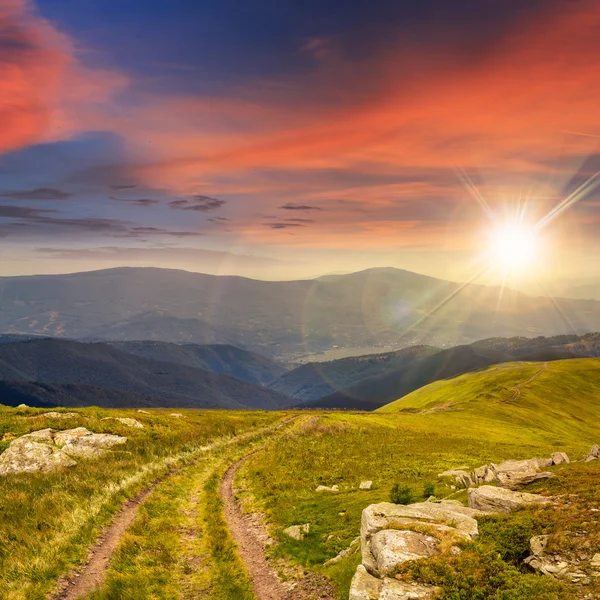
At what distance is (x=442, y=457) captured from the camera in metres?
47.5

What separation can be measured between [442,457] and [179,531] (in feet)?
108

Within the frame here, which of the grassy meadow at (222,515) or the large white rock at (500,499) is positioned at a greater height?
the large white rock at (500,499)

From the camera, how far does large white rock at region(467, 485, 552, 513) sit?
19675 millimetres

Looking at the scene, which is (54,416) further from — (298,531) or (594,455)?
(594,455)

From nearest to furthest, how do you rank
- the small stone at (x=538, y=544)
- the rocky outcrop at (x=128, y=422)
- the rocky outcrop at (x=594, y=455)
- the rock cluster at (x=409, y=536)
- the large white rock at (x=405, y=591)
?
the large white rock at (x=405, y=591) → the rock cluster at (x=409, y=536) → the small stone at (x=538, y=544) → the rocky outcrop at (x=594, y=455) → the rocky outcrop at (x=128, y=422)

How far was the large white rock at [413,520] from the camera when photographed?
16.4 metres

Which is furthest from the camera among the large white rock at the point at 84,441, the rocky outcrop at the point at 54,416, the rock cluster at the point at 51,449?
the rocky outcrop at the point at 54,416

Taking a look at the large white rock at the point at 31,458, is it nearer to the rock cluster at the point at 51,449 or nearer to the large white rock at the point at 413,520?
the rock cluster at the point at 51,449

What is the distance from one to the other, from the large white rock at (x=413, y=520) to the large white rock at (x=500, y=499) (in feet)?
3.53

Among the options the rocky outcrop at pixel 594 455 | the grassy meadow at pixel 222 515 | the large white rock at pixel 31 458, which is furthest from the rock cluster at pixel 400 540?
the large white rock at pixel 31 458

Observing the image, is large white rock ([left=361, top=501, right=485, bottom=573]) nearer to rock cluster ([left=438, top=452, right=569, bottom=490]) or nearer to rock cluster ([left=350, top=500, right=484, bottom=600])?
rock cluster ([left=350, top=500, right=484, bottom=600])

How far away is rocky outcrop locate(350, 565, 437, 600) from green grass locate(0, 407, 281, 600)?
43.7 feet

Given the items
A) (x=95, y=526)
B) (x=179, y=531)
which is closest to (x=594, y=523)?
(x=179, y=531)

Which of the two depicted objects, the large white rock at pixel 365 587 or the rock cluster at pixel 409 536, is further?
the rock cluster at pixel 409 536
